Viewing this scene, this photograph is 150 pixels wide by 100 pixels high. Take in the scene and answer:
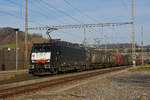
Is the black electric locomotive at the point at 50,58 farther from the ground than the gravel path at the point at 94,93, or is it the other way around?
the black electric locomotive at the point at 50,58

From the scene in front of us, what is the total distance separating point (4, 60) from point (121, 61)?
119ft

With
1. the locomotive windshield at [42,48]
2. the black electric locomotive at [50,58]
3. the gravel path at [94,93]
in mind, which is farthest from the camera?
the locomotive windshield at [42,48]

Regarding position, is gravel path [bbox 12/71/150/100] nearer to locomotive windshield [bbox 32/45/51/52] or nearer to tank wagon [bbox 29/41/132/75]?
tank wagon [bbox 29/41/132/75]

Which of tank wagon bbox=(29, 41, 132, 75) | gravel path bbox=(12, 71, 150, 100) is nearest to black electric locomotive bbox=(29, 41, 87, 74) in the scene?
tank wagon bbox=(29, 41, 132, 75)

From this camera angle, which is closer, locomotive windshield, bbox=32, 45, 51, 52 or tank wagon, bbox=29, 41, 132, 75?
tank wagon, bbox=29, 41, 132, 75

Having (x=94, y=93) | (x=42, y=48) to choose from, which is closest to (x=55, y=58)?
(x=42, y=48)

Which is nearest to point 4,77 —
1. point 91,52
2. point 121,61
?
point 91,52

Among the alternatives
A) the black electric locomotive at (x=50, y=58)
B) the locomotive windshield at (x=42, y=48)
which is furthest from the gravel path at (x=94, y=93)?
the locomotive windshield at (x=42, y=48)

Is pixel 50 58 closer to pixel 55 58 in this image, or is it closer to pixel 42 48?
pixel 55 58

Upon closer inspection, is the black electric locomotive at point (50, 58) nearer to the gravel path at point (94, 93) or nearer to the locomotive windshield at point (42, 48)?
the locomotive windshield at point (42, 48)

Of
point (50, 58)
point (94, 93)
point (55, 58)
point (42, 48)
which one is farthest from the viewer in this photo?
point (42, 48)

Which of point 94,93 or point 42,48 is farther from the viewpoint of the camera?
point 42,48

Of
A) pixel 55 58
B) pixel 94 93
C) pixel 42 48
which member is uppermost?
pixel 42 48

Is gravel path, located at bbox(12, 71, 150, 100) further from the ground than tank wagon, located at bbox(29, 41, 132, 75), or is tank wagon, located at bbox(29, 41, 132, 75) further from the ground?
tank wagon, located at bbox(29, 41, 132, 75)
